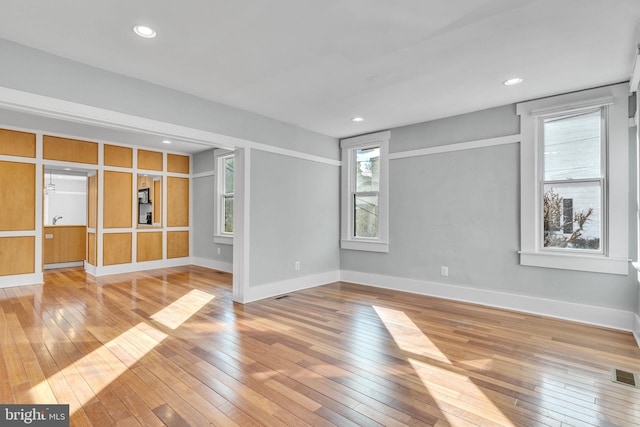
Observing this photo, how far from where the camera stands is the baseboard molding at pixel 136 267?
20.8 feet

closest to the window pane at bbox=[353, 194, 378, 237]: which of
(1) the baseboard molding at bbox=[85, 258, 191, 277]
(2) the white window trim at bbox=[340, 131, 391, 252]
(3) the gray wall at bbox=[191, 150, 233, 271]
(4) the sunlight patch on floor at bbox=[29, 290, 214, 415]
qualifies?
(2) the white window trim at bbox=[340, 131, 391, 252]

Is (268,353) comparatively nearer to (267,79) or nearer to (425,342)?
A: (425,342)

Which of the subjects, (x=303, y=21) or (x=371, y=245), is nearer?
(x=303, y=21)

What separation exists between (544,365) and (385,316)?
1.62 metres

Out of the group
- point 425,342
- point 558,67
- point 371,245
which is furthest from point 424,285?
point 558,67

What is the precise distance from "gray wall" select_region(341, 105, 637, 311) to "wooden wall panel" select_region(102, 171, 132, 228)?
205 inches

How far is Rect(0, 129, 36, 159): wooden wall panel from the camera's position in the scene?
527cm

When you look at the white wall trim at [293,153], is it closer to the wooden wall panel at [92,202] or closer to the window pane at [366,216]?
the window pane at [366,216]

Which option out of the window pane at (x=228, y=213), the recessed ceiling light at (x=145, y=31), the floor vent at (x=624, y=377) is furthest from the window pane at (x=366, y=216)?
the recessed ceiling light at (x=145, y=31)

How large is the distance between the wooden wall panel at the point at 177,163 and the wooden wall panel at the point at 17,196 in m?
2.41

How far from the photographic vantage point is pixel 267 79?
3449mm

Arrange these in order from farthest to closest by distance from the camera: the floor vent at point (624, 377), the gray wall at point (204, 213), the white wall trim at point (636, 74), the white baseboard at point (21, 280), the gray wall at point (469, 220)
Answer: the gray wall at point (204, 213)
the white baseboard at point (21, 280)
the gray wall at point (469, 220)
the white wall trim at point (636, 74)
the floor vent at point (624, 377)

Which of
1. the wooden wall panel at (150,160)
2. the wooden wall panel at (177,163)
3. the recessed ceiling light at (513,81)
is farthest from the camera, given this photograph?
the wooden wall panel at (177,163)

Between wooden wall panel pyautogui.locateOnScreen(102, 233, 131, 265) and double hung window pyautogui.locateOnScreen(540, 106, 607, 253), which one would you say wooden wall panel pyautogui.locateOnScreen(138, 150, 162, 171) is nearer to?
wooden wall panel pyautogui.locateOnScreen(102, 233, 131, 265)
